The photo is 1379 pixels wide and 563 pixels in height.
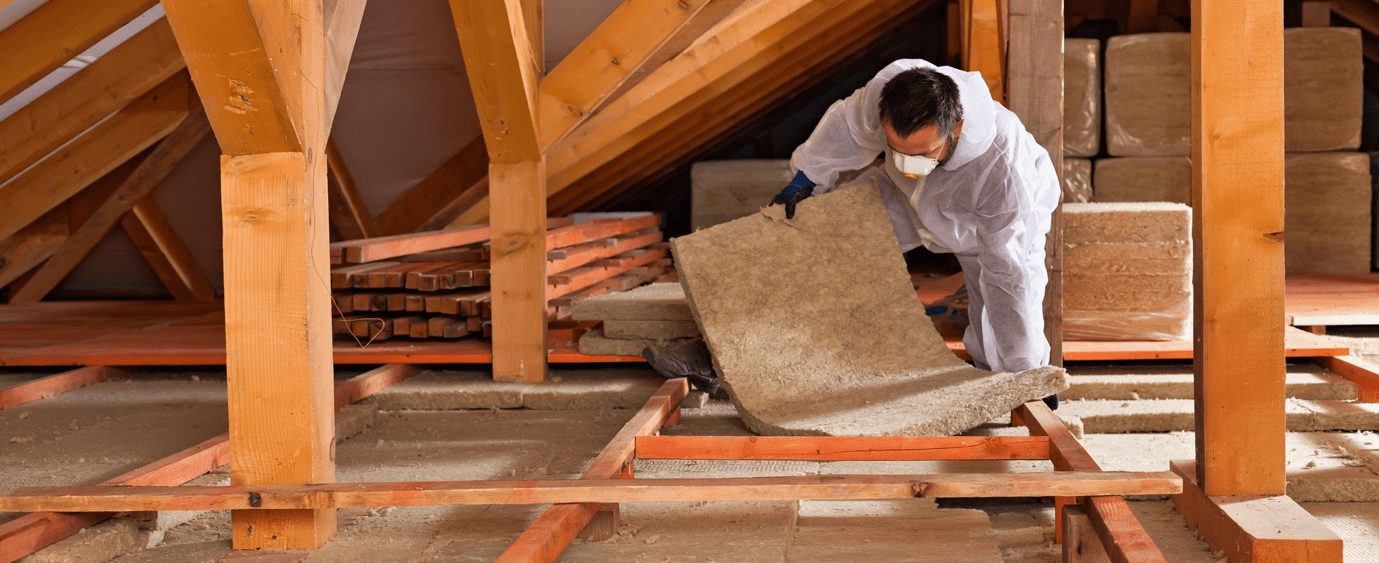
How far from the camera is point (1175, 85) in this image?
5734 millimetres

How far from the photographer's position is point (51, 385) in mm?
3809

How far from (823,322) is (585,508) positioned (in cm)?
153

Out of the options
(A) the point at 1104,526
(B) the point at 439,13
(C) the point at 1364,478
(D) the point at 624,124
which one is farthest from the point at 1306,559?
(B) the point at 439,13

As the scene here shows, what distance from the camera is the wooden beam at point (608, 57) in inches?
131

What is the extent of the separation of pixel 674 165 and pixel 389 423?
14.3 feet

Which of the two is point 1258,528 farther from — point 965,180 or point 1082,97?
point 1082,97

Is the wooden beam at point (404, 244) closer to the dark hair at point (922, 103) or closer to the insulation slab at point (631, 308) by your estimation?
the insulation slab at point (631, 308)

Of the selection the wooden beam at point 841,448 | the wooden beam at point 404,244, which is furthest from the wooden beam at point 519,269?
the wooden beam at point 841,448

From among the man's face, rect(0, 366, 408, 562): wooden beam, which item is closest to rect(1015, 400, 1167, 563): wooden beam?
the man's face

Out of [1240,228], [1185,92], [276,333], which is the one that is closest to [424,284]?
[276,333]

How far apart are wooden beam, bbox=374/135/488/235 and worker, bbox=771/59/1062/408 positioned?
2.36 meters

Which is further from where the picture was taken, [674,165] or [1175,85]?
[674,165]

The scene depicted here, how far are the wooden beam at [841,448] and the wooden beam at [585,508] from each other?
0.12 meters

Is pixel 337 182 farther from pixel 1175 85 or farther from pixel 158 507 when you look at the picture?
pixel 1175 85
